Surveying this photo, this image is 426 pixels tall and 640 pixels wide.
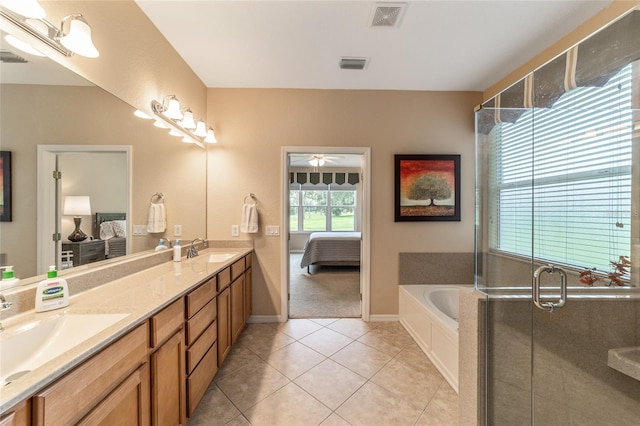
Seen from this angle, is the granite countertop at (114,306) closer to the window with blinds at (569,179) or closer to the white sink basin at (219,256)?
the white sink basin at (219,256)

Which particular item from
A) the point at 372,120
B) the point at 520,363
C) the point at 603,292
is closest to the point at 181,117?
the point at 372,120

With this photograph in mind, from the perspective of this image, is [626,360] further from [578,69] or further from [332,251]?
[332,251]

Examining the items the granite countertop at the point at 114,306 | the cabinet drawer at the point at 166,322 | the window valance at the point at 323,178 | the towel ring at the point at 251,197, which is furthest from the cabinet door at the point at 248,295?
the window valance at the point at 323,178

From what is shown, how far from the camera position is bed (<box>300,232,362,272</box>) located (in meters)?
5.14

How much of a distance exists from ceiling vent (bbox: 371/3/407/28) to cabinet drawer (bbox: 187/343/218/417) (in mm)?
2610

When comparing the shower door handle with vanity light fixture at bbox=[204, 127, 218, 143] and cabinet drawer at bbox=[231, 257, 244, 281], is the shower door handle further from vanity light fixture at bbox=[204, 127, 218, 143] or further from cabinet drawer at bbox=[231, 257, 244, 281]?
vanity light fixture at bbox=[204, 127, 218, 143]

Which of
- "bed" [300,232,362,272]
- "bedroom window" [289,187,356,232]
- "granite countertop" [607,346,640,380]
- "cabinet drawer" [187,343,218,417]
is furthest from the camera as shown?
"bedroom window" [289,187,356,232]

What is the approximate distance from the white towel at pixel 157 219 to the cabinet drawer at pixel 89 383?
4.16 feet

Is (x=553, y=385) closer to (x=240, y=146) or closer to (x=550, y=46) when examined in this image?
(x=550, y=46)

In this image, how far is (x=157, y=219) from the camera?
2211 mm

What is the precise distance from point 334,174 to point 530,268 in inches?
239

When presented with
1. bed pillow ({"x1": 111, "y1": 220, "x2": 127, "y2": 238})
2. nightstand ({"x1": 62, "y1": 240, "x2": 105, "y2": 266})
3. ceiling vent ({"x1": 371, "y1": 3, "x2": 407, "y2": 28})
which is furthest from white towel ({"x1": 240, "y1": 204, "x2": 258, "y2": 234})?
ceiling vent ({"x1": 371, "y1": 3, "x2": 407, "y2": 28})

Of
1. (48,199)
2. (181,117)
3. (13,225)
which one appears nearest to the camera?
(13,225)

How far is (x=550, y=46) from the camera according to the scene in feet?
7.13
